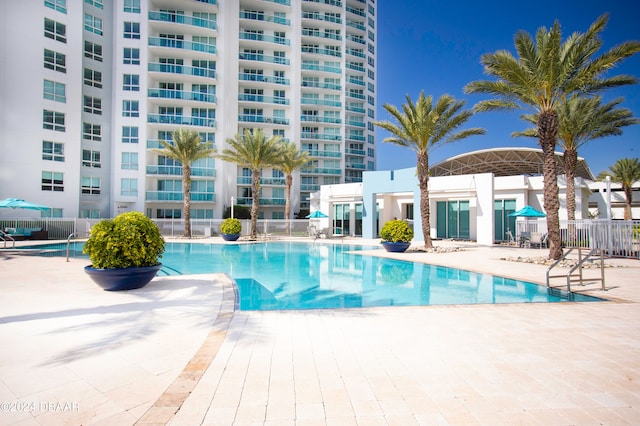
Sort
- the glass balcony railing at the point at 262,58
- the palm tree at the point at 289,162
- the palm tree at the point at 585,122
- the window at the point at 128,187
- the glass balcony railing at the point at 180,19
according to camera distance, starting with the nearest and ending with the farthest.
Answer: the palm tree at the point at 585,122, the palm tree at the point at 289,162, the window at the point at 128,187, the glass balcony railing at the point at 180,19, the glass balcony railing at the point at 262,58

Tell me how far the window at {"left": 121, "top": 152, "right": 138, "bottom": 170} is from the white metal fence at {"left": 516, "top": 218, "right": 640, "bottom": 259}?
36.9m

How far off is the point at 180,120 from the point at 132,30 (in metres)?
9.95

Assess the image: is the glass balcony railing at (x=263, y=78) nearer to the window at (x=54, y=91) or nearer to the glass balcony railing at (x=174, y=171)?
the glass balcony railing at (x=174, y=171)

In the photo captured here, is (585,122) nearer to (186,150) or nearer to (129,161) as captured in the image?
(186,150)

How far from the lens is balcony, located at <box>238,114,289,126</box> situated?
4103 centimetres

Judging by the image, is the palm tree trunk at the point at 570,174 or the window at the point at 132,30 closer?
the palm tree trunk at the point at 570,174

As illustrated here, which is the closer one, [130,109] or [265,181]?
[130,109]

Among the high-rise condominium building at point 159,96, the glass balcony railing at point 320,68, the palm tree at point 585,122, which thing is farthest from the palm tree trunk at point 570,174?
the glass balcony railing at point 320,68

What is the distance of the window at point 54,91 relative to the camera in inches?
1192

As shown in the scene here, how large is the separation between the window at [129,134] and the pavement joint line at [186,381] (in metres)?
35.6

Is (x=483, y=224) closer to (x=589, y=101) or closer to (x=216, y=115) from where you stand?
(x=589, y=101)

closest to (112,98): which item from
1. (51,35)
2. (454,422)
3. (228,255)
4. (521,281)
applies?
(51,35)

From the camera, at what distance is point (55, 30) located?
101 feet

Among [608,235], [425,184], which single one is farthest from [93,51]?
[608,235]
